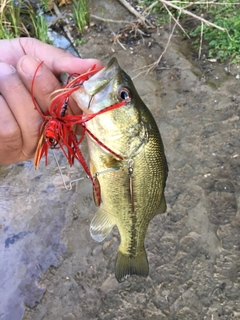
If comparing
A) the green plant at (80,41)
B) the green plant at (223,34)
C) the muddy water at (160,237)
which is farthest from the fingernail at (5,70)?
the green plant at (80,41)

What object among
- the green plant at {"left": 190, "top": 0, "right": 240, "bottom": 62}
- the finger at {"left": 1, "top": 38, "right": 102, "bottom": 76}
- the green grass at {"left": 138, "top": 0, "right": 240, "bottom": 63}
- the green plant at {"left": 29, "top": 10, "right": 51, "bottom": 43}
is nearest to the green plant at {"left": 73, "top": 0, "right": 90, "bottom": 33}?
the green plant at {"left": 29, "top": 10, "right": 51, "bottom": 43}

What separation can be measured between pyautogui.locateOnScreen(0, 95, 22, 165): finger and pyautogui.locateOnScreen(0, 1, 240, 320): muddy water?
148 cm

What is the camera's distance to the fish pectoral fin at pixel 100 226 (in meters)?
1.91

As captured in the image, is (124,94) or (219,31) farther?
(219,31)

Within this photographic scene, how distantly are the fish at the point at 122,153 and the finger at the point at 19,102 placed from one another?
20cm

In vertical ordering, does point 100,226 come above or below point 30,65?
below

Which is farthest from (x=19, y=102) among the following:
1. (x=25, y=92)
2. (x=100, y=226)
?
(x=100, y=226)

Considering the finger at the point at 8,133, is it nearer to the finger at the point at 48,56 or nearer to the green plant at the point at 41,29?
the finger at the point at 48,56

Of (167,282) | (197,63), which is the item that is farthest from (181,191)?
(197,63)

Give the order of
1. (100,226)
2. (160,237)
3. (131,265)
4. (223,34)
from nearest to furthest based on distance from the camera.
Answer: (100,226) → (131,265) → (160,237) → (223,34)

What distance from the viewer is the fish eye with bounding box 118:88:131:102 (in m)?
1.51

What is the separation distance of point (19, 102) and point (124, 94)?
41cm

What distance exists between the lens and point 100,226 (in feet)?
6.28

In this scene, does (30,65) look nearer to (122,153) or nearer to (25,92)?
(25,92)
